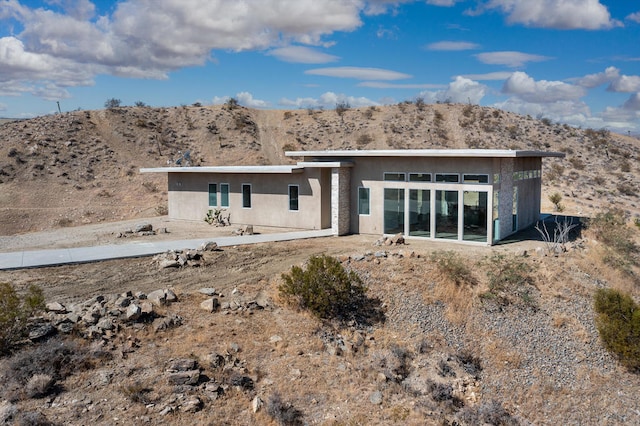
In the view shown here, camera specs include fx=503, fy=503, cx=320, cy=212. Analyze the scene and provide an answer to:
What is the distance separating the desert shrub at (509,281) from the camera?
49.5ft

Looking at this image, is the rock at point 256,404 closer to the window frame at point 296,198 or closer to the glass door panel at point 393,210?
the glass door panel at point 393,210

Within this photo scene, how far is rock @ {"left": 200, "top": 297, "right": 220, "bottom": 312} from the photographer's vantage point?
13711 mm

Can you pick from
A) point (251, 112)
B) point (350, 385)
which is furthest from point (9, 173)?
point (350, 385)

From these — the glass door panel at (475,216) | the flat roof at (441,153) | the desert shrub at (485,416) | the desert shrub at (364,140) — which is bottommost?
the desert shrub at (485,416)

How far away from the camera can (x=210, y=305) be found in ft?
45.1

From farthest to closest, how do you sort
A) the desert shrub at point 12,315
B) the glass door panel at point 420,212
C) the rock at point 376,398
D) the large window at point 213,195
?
the large window at point 213,195 → the glass door panel at point 420,212 → the desert shrub at point 12,315 → the rock at point 376,398

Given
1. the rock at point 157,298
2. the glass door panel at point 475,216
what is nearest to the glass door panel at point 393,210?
the glass door panel at point 475,216

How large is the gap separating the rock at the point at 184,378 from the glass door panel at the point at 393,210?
11747mm

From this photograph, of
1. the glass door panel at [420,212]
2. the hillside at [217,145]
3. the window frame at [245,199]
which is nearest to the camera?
the glass door panel at [420,212]

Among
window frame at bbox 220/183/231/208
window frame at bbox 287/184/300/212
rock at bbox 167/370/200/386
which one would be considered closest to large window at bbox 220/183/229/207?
window frame at bbox 220/183/231/208

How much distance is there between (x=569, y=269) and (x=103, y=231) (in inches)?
800

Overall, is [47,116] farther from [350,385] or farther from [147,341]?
[350,385]

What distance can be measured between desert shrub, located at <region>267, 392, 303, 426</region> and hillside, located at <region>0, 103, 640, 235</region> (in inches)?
943

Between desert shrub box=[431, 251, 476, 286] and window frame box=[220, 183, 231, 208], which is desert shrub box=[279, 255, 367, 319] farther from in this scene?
window frame box=[220, 183, 231, 208]
